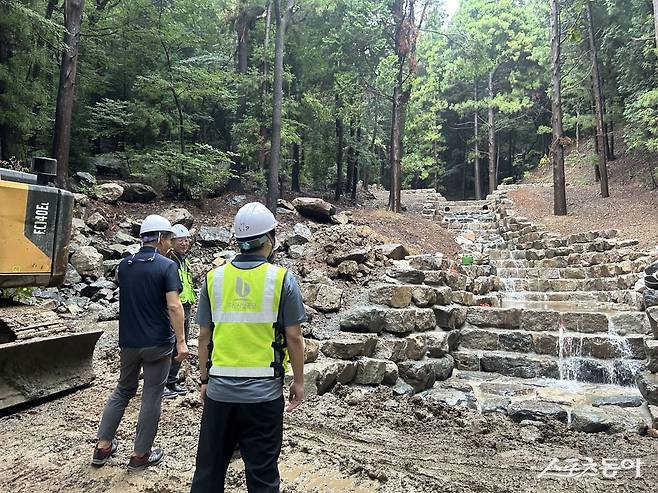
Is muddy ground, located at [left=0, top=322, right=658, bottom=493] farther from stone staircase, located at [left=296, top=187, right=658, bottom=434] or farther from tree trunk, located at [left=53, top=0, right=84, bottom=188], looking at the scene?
tree trunk, located at [left=53, top=0, right=84, bottom=188]

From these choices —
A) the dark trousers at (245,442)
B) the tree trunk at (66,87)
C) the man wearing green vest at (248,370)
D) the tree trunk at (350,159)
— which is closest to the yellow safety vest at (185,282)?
the man wearing green vest at (248,370)

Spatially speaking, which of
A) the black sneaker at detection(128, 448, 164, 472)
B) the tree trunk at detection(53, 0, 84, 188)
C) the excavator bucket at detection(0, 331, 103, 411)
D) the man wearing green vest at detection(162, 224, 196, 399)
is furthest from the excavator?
the tree trunk at detection(53, 0, 84, 188)

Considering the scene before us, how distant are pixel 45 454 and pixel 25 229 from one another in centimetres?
165

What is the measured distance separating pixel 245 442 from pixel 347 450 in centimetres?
168

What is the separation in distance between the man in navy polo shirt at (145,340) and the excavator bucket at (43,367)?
4.80 feet

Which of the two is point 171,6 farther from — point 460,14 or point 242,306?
point 460,14

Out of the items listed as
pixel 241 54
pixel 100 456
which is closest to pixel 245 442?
pixel 100 456

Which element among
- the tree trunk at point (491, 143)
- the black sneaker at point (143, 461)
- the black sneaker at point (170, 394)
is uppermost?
the tree trunk at point (491, 143)

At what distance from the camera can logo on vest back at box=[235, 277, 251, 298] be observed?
212 centimetres

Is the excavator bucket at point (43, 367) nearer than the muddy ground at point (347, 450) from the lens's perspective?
No

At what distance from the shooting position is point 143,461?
9.59 ft

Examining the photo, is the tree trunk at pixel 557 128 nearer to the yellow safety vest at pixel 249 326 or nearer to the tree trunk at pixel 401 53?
the tree trunk at pixel 401 53

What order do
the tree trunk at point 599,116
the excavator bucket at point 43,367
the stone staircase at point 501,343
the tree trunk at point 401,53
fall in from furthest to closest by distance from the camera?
the tree trunk at point 599,116 < the tree trunk at point 401,53 < the stone staircase at point 501,343 < the excavator bucket at point 43,367

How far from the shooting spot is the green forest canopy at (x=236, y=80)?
1151cm
